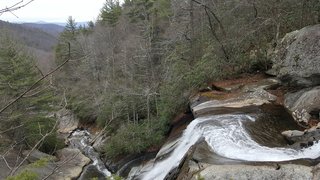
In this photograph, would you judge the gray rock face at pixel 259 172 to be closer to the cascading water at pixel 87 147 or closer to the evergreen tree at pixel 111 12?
the cascading water at pixel 87 147

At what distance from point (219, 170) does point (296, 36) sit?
7140 mm

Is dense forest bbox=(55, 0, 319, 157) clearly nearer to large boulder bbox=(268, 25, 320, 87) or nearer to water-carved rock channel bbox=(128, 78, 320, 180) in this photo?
large boulder bbox=(268, 25, 320, 87)

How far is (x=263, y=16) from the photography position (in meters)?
17.0

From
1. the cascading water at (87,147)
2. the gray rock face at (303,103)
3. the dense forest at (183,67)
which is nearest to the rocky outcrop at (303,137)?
the gray rock face at (303,103)

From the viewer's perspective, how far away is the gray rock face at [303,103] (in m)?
10.0

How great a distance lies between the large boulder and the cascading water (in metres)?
9.27

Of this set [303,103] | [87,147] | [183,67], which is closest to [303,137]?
[303,103]

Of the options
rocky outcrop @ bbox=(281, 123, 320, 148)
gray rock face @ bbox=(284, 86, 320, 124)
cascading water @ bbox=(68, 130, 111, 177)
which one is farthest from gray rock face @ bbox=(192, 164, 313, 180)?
cascading water @ bbox=(68, 130, 111, 177)

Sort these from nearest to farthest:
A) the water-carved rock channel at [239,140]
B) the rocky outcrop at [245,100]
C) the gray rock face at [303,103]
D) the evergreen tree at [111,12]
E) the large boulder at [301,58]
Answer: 1. the water-carved rock channel at [239,140]
2. the gray rock face at [303,103]
3. the large boulder at [301,58]
4. the rocky outcrop at [245,100]
5. the evergreen tree at [111,12]

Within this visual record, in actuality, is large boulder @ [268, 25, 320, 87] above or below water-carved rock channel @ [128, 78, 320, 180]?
above

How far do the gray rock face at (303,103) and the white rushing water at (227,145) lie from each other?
4.40 feet

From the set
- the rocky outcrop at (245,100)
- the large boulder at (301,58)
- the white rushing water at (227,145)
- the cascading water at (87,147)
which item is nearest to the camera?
the white rushing water at (227,145)

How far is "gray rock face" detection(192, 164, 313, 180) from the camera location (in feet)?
21.5

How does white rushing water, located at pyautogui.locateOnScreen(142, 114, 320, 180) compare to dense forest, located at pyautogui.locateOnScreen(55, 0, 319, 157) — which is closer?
white rushing water, located at pyautogui.locateOnScreen(142, 114, 320, 180)
